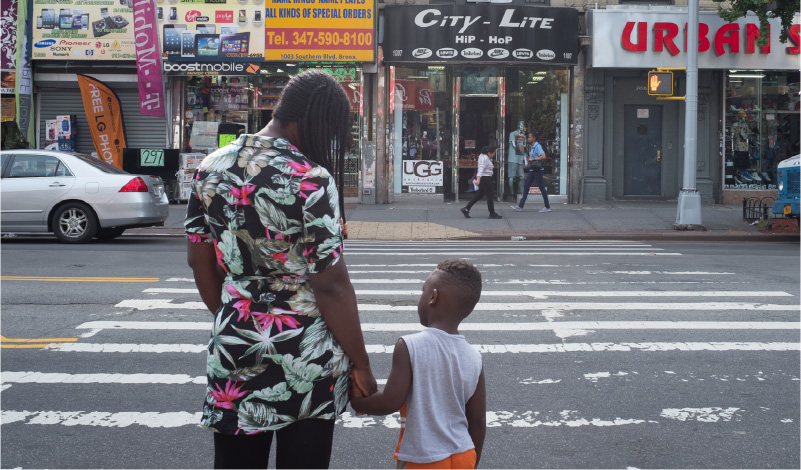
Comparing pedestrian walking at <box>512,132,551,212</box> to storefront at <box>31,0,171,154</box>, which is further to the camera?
storefront at <box>31,0,171,154</box>

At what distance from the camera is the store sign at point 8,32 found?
2119 cm

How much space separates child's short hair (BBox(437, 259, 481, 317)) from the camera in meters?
2.89

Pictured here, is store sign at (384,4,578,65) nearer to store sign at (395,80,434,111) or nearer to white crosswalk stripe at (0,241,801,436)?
store sign at (395,80,434,111)

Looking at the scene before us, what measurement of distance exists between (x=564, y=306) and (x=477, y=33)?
13542 mm

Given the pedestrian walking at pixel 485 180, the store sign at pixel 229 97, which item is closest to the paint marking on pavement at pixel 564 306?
the pedestrian walking at pixel 485 180

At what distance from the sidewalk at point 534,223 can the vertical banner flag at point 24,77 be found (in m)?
4.22

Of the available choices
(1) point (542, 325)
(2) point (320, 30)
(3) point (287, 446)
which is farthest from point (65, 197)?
(3) point (287, 446)

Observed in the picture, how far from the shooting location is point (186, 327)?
7754mm

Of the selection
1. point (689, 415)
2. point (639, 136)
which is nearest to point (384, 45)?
point (639, 136)

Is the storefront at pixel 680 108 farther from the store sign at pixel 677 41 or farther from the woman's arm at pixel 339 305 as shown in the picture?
the woman's arm at pixel 339 305

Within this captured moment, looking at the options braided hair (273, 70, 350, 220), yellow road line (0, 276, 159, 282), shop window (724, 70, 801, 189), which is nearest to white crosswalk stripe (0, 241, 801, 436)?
yellow road line (0, 276, 159, 282)

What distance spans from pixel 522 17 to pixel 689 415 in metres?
17.0

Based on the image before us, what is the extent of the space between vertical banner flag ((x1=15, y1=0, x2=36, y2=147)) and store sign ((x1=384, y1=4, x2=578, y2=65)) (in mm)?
8650

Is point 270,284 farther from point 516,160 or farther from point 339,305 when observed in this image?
point 516,160
